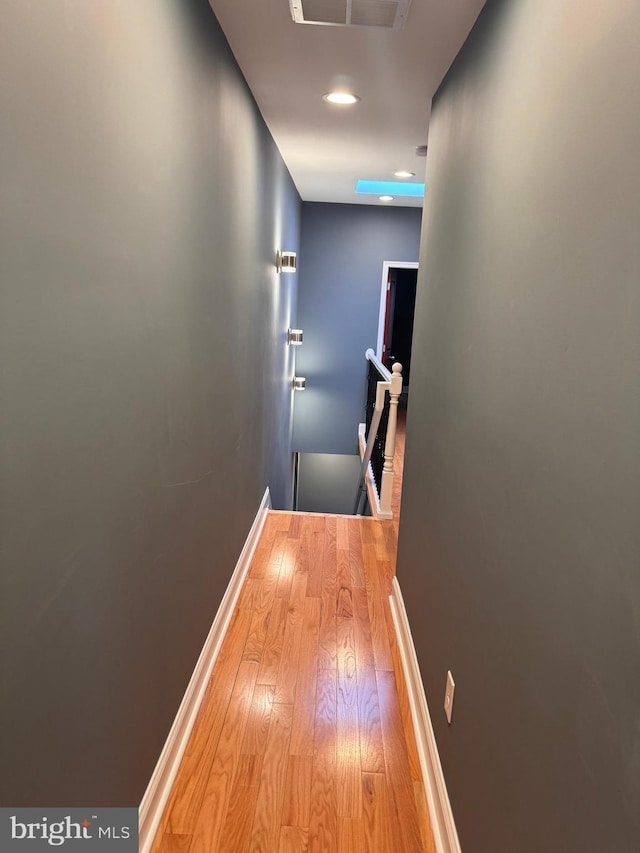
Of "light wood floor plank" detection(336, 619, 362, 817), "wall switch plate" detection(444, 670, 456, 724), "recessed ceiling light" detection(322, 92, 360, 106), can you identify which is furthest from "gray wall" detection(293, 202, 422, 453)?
"wall switch plate" detection(444, 670, 456, 724)

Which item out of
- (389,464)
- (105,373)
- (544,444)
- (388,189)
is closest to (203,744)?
(105,373)

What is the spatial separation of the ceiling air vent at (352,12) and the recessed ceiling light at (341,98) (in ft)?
2.46

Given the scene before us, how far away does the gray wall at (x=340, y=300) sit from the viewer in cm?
623

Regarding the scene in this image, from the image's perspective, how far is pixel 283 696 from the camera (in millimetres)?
2260

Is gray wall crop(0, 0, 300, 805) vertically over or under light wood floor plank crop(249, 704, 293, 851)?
over

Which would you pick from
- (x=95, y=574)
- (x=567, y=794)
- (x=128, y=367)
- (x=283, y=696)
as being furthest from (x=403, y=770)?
(x=128, y=367)

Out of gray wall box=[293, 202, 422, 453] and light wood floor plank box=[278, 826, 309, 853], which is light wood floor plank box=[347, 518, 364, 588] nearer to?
light wood floor plank box=[278, 826, 309, 853]

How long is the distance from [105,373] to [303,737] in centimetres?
155

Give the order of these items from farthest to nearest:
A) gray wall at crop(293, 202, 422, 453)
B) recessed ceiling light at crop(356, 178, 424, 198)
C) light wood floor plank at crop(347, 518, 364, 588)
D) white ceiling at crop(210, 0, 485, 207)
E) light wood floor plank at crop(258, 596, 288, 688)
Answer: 1. gray wall at crop(293, 202, 422, 453)
2. recessed ceiling light at crop(356, 178, 424, 198)
3. light wood floor plank at crop(347, 518, 364, 588)
4. light wood floor plank at crop(258, 596, 288, 688)
5. white ceiling at crop(210, 0, 485, 207)

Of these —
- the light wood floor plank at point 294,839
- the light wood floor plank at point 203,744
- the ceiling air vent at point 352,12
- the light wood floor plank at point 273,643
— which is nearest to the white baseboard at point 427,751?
the light wood floor plank at point 294,839

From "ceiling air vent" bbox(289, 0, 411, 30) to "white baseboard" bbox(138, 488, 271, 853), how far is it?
7.42 ft

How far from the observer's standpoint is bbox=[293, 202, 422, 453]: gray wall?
623 centimetres

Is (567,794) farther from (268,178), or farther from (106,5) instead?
(268,178)

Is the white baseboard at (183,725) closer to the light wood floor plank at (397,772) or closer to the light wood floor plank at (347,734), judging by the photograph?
the light wood floor plank at (347,734)
